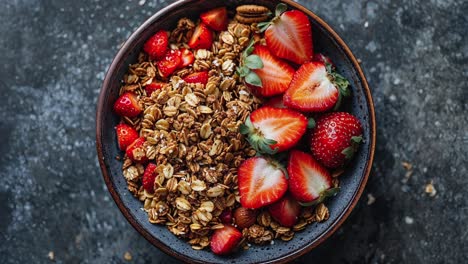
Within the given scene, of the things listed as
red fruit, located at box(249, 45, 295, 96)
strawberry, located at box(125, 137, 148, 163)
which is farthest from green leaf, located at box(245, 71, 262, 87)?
strawberry, located at box(125, 137, 148, 163)

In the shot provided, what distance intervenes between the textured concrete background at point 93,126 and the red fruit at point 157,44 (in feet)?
0.68

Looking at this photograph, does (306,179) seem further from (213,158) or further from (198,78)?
(198,78)

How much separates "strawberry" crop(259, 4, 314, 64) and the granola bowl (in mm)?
23

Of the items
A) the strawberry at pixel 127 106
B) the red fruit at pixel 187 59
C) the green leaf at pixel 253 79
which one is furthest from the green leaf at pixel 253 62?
the strawberry at pixel 127 106

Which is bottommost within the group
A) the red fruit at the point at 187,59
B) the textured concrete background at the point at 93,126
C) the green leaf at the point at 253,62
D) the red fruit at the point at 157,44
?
the textured concrete background at the point at 93,126

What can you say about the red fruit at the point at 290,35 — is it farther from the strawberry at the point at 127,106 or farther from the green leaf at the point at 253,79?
the strawberry at the point at 127,106

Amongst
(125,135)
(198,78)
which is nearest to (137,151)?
(125,135)

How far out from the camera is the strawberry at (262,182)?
3.64ft

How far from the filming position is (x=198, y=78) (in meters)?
1.15

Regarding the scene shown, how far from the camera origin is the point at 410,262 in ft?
4.40

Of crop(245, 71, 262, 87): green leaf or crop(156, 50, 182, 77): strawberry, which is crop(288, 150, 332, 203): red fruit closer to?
crop(245, 71, 262, 87): green leaf

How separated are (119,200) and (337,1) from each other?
2.12ft

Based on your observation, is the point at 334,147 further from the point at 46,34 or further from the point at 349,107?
the point at 46,34

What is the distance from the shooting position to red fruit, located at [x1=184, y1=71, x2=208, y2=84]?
1153mm
